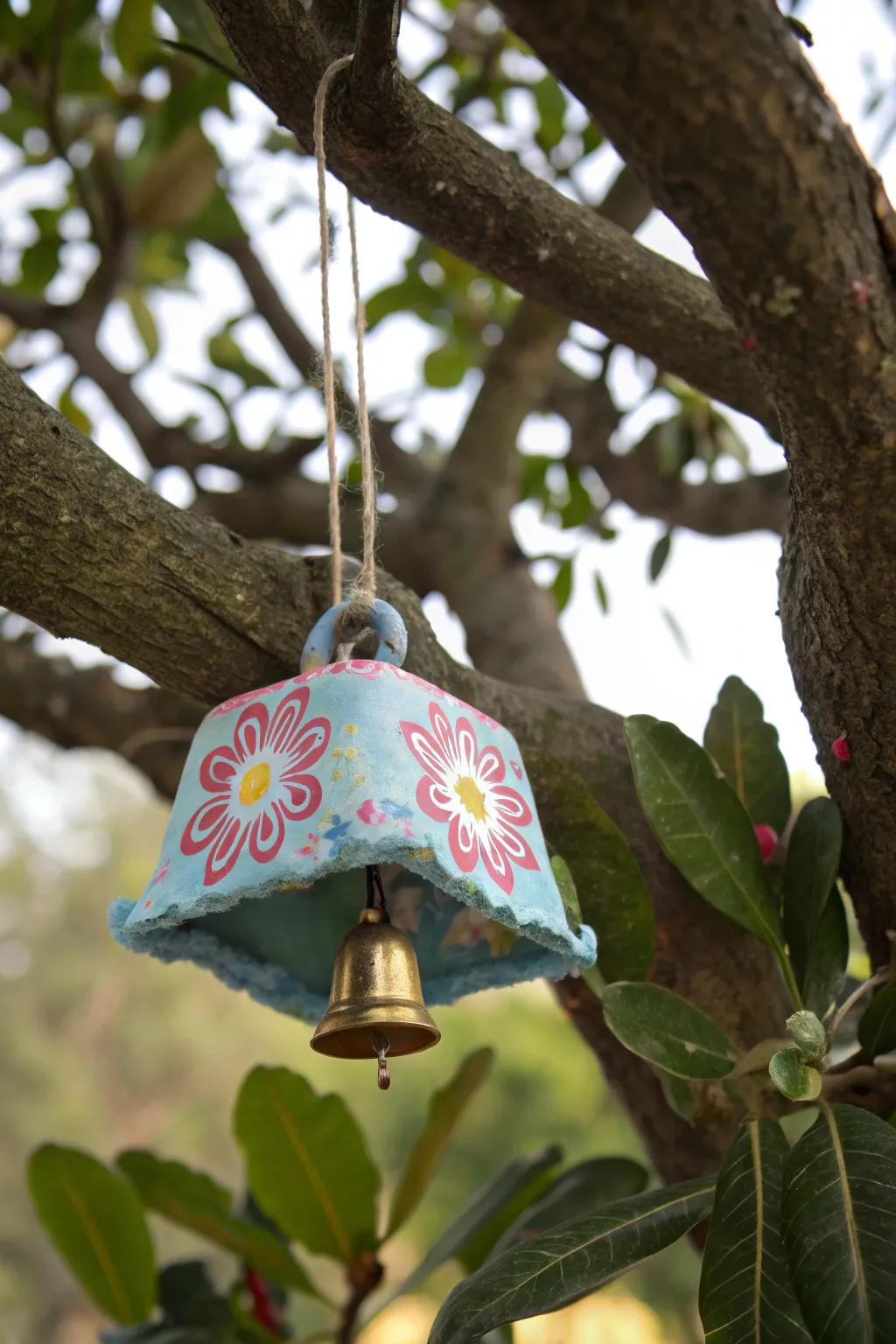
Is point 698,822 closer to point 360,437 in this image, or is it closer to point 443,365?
point 360,437

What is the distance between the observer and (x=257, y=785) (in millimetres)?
642

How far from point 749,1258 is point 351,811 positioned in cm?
36

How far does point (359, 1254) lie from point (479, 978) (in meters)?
0.41

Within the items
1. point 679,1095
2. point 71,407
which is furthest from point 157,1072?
point 679,1095

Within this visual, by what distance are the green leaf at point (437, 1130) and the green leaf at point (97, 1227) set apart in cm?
25

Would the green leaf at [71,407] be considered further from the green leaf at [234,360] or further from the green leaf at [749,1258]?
the green leaf at [749,1258]

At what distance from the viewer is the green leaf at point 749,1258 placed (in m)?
0.65

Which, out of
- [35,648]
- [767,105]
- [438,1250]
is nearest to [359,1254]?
[438,1250]

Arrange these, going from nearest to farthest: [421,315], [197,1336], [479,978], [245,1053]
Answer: [479,978] → [197,1336] → [421,315] → [245,1053]

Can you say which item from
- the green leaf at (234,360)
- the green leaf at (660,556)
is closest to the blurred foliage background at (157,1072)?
the green leaf at (234,360)

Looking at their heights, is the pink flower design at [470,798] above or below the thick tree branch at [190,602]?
below

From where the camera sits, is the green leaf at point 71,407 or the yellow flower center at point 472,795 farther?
the green leaf at point 71,407

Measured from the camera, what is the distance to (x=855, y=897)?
33.1 inches

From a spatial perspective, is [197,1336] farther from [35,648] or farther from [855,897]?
[35,648]
